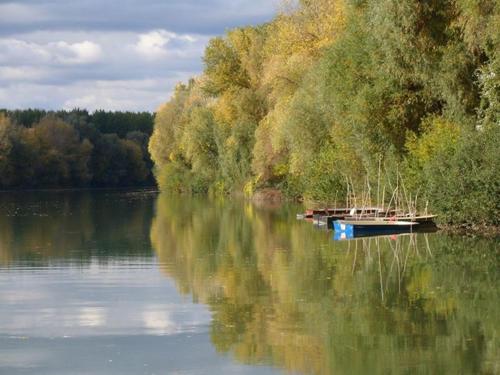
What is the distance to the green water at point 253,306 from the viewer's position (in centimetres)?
1238

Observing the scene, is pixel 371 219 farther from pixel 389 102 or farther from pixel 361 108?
pixel 389 102

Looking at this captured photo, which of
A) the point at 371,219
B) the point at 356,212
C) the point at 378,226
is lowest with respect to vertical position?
the point at 378,226

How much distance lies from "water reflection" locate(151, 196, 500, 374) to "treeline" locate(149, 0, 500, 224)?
2679 millimetres

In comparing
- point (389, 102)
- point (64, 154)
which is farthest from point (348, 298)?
point (64, 154)

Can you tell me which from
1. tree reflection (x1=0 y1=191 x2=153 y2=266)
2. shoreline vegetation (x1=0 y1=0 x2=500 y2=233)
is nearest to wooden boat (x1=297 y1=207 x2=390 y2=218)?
shoreline vegetation (x1=0 y1=0 x2=500 y2=233)

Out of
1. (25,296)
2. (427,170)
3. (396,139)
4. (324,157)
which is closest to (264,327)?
(25,296)

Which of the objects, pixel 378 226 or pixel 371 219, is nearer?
pixel 378 226

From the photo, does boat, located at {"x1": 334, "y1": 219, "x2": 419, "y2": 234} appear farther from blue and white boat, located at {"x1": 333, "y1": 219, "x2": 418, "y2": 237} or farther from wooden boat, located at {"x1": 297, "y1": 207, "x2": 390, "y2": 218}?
wooden boat, located at {"x1": 297, "y1": 207, "x2": 390, "y2": 218}

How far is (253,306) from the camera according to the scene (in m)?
16.4

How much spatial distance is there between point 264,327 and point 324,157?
89.8ft

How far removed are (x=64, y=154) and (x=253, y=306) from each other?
323ft

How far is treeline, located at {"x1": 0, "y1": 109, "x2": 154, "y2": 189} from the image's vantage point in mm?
105688

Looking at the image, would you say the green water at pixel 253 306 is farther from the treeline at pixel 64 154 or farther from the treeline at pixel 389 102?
the treeline at pixel 64 154

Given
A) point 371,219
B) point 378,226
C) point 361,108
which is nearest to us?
point 378,226
